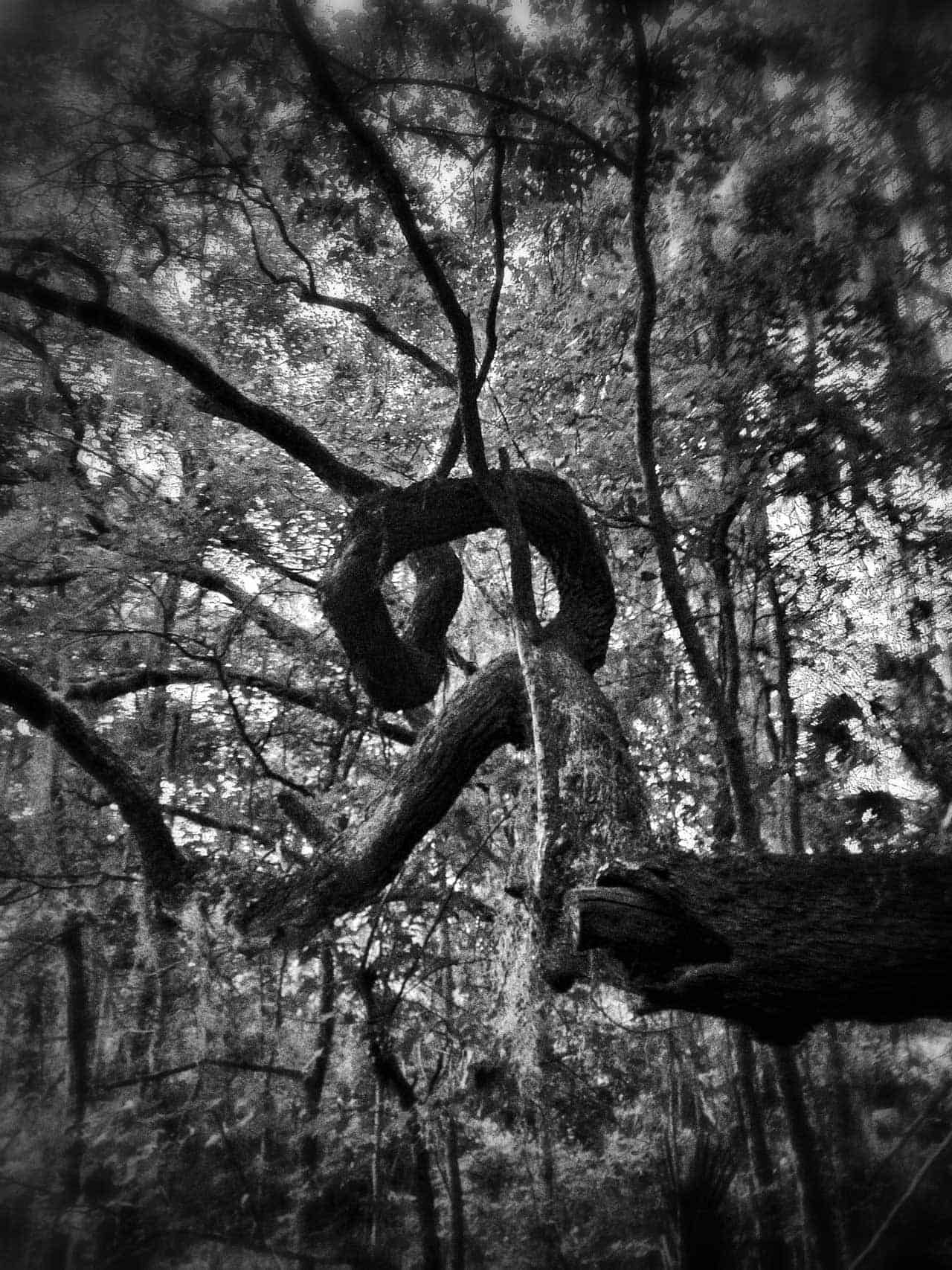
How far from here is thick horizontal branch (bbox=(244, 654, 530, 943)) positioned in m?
2.70

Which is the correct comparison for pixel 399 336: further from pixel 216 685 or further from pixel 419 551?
pixel 216 685

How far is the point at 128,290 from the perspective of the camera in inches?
138

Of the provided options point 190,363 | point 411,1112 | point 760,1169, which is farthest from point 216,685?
point 760,1169

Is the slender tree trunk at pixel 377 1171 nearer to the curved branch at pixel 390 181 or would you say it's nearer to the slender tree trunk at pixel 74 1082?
the slender tree trunk at pixel 74 1082

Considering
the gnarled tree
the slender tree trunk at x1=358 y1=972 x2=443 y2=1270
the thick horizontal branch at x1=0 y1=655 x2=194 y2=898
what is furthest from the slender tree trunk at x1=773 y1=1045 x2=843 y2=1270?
the thick horizontal branch at x1=0 y1=655 x2=194 y2=898

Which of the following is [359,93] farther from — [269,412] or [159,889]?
[159,889]

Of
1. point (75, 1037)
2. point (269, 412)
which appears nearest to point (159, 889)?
point (75, 1037)

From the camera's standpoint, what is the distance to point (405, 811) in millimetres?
2811

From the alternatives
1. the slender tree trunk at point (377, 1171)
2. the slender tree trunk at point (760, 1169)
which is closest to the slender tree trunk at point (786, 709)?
the slender tree trunk at point (760, 1169)

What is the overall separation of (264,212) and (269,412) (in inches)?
47.7

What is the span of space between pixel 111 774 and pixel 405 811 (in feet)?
4.24

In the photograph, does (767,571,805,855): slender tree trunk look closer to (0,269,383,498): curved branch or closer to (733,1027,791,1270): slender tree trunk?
(733,1027,791,1270): slender tree trunk

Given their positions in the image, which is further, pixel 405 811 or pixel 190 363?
pixel 190 363

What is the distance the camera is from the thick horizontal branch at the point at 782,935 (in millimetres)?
1491
